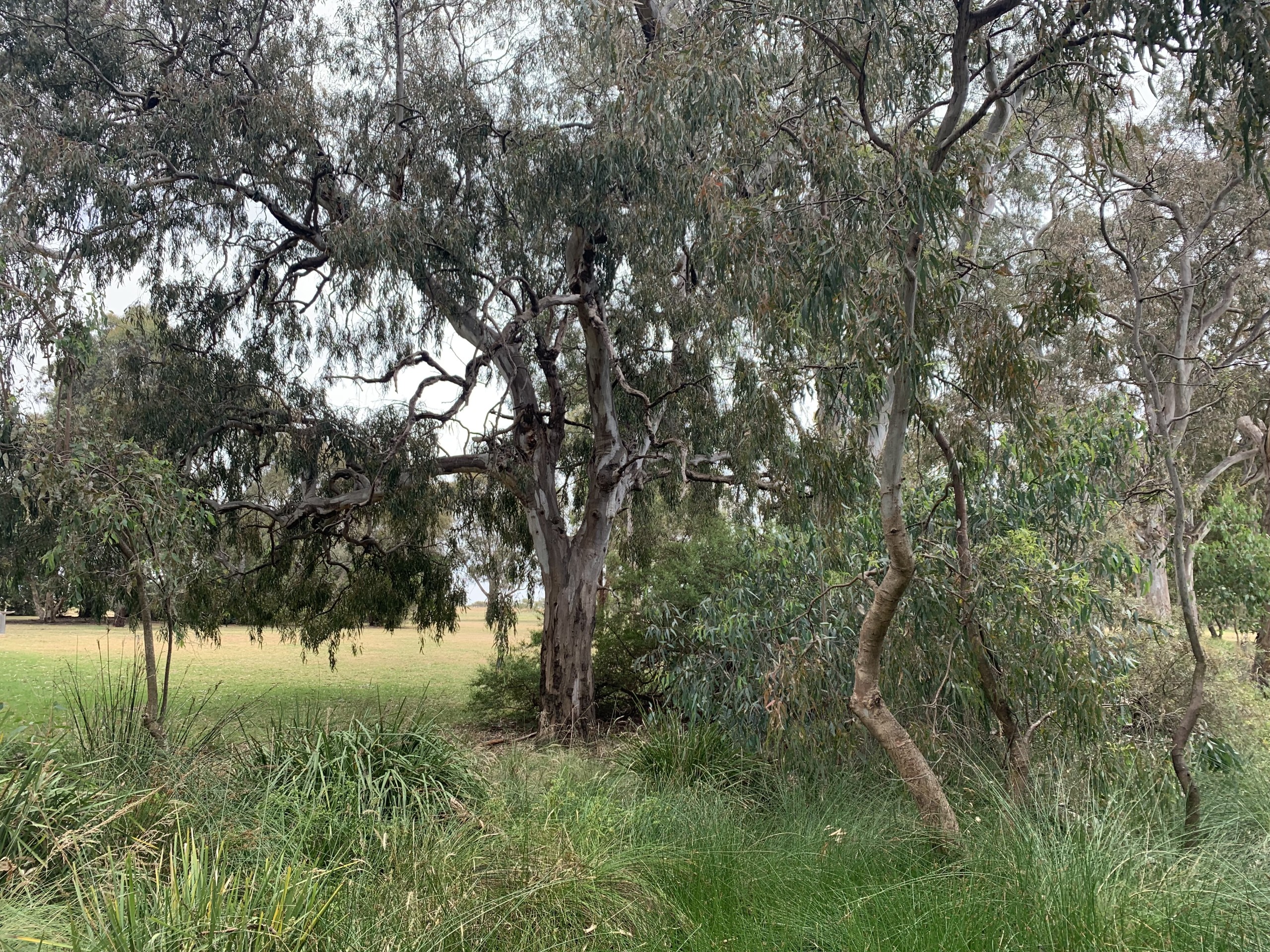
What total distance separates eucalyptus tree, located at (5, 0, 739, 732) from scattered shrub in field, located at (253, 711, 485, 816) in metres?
4.35

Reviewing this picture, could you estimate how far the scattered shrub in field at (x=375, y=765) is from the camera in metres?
4.41

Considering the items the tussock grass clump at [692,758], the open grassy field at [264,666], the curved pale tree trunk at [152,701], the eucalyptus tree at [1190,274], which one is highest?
the eucalyptus tree at [1190,274]

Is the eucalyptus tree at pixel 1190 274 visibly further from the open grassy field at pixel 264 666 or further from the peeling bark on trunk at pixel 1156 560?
the open grassy field at pixel 264 666

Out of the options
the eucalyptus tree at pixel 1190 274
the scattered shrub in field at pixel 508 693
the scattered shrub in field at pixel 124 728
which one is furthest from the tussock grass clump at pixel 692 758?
the scattered shrub in field at pixel 508 693

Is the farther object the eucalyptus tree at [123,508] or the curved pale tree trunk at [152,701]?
the eucalyptus tree at [123,508]

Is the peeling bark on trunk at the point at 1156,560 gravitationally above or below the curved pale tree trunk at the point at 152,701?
above

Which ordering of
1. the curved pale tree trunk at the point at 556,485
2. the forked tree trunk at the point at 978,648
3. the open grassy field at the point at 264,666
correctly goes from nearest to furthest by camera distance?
the forked tree trunk at the point at 978,648
the curved pale tree trunk at the point at 556,485
the open grassy field at the point at 264,666

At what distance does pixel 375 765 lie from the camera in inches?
189

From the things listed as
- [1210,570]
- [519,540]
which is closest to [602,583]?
[519,540]

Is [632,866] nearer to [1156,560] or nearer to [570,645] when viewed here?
Answer: [570,645]

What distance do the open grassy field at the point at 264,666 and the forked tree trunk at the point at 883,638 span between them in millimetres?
5710

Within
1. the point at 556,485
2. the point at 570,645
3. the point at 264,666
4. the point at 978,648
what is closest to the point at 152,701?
the point at 978,648

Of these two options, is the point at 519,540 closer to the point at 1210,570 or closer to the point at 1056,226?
the point at 1056,226

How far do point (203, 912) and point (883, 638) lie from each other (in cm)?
303
